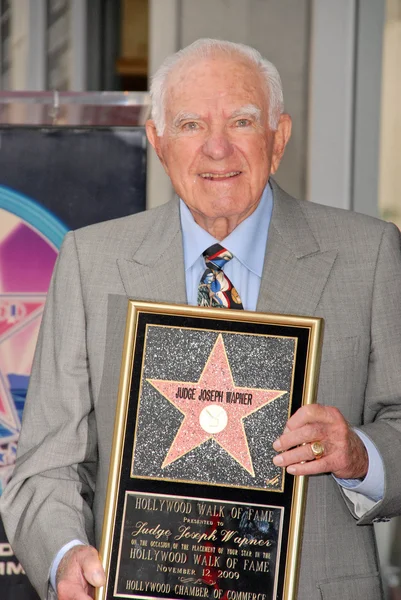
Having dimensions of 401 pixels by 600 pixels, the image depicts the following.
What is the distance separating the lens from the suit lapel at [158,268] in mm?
2004

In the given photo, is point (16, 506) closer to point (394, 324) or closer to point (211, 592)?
point (211, 592)

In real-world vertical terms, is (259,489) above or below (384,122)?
below

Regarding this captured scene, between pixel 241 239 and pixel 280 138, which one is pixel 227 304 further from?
pixel 280 138

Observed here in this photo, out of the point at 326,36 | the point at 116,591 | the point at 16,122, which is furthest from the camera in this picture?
the point at 326,36

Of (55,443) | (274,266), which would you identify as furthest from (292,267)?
(55,443)

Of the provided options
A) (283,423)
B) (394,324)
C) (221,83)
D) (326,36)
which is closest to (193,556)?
(283,423)

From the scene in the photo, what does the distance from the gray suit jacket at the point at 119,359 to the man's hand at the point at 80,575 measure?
0.07 metres

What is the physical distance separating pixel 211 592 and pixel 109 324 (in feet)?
1.95

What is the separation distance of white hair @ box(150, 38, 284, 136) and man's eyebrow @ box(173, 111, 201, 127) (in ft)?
0.20

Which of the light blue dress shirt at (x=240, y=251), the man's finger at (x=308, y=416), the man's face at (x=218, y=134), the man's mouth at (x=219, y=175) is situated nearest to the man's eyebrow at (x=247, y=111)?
the man's face at (x=218, y=134)

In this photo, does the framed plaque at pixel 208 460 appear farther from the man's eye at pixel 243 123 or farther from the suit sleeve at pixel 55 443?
the man's eye at pixel 243 123

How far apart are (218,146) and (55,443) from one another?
704mm

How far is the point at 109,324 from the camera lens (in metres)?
2.01

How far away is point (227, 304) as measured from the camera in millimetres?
1951
